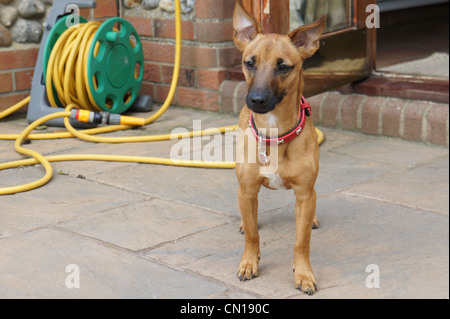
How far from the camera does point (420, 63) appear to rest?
21.4ft

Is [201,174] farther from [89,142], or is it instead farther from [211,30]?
[211,30]

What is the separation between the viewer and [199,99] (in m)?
5.83

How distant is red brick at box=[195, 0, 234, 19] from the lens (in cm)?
549

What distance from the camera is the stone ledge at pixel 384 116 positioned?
473 cm

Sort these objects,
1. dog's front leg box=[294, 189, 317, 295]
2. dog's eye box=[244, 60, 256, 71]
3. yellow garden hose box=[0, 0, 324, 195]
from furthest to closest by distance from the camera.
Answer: yellow garden hose box=[0, 0, 324, 195] < dog's front leg box=[294, 189, 317, 295] < dog's eye box=[244, 60, 256, 71]

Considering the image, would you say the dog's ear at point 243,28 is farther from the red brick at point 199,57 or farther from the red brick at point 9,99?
the red brick at point 9,99

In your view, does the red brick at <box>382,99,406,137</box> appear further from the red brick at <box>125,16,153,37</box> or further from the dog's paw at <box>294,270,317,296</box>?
the dog's paw at <box>294,270,317,296</box>

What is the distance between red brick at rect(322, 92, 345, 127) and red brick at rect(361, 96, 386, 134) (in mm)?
217

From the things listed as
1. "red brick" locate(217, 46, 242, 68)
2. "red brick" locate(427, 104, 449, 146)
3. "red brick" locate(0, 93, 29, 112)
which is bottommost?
"red brick" locate(427, 104, 449, 146)

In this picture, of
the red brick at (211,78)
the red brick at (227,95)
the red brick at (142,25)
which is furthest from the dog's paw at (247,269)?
the red brick at (142,25)

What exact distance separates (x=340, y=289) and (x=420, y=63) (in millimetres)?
4251

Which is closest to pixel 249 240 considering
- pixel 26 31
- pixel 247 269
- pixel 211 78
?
pixel 247 269

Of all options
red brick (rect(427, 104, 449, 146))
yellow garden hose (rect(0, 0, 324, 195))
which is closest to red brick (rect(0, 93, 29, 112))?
yellow garden hose (rect(0, 0, 324, 195))

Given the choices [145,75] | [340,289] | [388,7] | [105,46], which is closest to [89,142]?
[105,46]
